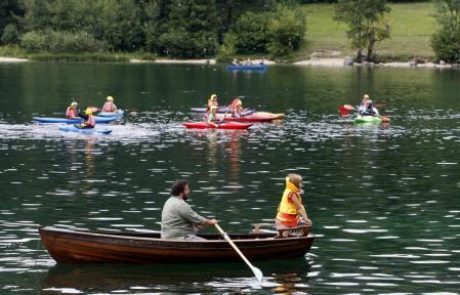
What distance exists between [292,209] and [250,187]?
12.2 metres

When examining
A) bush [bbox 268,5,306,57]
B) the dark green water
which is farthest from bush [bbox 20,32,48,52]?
the dark green water

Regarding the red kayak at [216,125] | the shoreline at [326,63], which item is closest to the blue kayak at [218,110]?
the red kayak at [216,125]

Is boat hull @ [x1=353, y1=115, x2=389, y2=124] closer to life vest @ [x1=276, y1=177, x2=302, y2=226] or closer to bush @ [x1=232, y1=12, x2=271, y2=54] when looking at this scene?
life vest @ [x1=276, y1=177, x2=302, y2=226]

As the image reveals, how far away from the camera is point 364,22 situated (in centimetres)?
14725

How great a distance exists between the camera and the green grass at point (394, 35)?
483ft

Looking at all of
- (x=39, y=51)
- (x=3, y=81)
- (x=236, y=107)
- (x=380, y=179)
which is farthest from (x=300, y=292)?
(x=39, y=51)

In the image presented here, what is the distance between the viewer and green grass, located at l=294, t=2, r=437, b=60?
147125 millimetres

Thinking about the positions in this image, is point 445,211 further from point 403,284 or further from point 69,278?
point 69,278

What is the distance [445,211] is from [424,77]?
279 feet

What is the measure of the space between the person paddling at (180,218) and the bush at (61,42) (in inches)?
5138

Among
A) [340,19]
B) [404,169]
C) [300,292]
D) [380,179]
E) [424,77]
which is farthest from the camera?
[340,19]

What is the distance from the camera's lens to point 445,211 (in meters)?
35.8

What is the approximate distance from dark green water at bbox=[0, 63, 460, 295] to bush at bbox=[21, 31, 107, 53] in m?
66.7

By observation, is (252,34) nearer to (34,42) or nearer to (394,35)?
(394,35)
